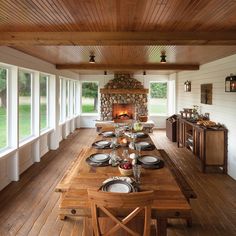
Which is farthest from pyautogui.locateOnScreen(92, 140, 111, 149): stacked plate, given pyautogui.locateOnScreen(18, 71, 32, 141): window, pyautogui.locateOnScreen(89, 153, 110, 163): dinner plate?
pyautogui.locateOnScreen(18, 71, 32, 141): window

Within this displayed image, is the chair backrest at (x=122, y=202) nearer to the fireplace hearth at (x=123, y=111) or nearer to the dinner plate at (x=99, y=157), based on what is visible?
the dinner plate at (x=99, y=157)

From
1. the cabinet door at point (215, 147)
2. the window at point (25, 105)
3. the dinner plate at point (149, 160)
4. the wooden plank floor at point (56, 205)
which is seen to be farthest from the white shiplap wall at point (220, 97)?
the window at point (25, 105)

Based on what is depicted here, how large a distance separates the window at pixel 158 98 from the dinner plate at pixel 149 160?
8442 mm

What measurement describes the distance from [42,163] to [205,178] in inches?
143

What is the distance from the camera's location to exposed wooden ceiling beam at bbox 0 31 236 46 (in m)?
3.18

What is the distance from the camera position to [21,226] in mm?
3148

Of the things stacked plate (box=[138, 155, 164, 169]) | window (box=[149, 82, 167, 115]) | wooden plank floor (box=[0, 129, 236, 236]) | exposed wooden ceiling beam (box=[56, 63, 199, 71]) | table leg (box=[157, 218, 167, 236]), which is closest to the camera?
table leg (box=[157, 218, 167, 236])

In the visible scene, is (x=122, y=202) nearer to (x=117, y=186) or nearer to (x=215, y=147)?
(x=117, y=186)

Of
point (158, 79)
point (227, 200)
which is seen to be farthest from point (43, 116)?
point (158, 79)

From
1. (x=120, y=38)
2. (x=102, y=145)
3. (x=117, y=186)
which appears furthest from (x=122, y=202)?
(x=120, y=38)

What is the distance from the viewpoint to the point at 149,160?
9.59 feet

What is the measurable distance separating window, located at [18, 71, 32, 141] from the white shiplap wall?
4.41 m

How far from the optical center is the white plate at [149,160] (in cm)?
280

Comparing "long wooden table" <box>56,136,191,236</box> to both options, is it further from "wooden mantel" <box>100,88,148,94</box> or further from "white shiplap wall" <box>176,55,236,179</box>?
"wooden mantel" <box>100,88,148,94</box>
